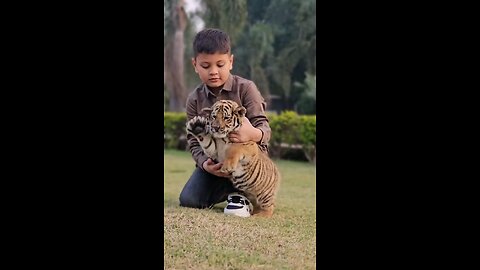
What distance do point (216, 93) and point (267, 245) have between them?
81cm

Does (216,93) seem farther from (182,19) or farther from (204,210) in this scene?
(182,19)

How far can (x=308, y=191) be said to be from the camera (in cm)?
383

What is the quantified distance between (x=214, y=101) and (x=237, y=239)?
73 cm

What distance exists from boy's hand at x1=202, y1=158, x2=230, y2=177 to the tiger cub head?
0.21 meters

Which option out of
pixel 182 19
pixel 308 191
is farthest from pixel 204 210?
pixel 182 19

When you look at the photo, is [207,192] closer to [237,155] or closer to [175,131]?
[237,155]

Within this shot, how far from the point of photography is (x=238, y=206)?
95.3 inches

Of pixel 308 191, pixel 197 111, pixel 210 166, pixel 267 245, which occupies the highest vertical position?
pixel 197 111

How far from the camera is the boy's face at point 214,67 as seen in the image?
7.56 ft

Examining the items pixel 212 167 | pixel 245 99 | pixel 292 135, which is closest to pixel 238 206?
pixel 212 167

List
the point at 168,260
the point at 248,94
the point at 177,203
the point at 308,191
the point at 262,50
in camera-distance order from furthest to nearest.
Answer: the point at 262,50
the point at 308,191
the point at 177,203
the point at 248,94
the point at 168,260

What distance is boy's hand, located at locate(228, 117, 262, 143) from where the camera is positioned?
7.53 ft

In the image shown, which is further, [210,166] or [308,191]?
[308,191]
